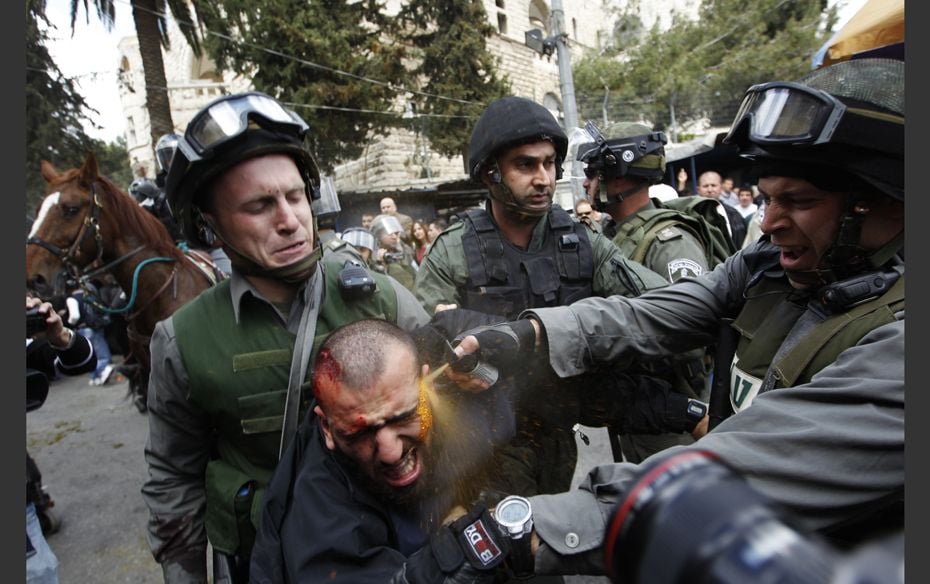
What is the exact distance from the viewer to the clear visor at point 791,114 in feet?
4.10

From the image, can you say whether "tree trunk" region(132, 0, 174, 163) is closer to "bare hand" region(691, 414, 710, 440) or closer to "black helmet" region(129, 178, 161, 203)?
"black helmet" region(129, 178, 161, 203)

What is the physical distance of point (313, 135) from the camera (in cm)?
Result: 1792

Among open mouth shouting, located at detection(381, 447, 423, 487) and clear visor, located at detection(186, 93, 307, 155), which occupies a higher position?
clear visor, located at detection(186, 93, 307, 155)

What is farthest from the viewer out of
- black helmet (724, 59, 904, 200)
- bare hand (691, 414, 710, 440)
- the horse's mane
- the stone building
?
the stone building

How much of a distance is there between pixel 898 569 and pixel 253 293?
5.78ft

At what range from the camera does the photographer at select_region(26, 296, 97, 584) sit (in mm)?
2617

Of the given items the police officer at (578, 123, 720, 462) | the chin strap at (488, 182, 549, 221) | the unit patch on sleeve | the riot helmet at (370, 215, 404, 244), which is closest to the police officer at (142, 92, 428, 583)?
the chin strap at (488, 182, 549, 221)

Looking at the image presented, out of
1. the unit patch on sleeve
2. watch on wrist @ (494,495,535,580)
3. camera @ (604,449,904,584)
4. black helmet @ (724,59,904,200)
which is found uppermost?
black helmet @ (724,59,904,200)

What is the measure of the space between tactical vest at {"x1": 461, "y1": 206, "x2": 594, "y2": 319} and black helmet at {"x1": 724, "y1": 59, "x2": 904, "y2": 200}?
1126 millimetres

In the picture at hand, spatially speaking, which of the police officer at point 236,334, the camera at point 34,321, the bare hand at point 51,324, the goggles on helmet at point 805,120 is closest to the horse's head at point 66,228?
the bare hand at point 51,324

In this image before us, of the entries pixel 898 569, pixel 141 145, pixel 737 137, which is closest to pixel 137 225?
pixel 737 137

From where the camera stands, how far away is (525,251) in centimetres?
258

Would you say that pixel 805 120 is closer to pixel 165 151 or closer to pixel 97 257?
pixel 97 257

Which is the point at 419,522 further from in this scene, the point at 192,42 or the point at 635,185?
the point at 192,42
